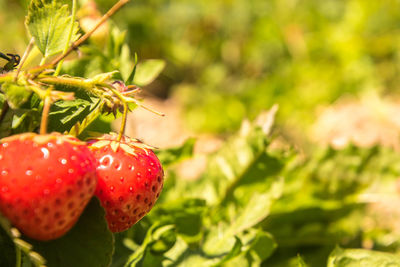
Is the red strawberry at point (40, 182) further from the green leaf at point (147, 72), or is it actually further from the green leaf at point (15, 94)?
the green leaf at point (147, 72)

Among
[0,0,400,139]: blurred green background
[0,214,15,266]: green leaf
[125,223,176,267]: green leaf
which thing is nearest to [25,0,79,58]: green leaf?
[0,214,15,266]: green leaf

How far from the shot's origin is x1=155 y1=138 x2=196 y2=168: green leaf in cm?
97

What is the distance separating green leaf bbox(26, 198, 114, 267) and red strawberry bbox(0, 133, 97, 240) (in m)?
0.04

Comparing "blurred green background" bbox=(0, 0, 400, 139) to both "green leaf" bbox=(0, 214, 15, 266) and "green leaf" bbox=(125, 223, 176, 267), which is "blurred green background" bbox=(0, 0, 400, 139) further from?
"green leaf" bbox=(0, 214, 15, 266)

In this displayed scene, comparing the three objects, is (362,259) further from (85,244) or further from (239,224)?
(85,244)

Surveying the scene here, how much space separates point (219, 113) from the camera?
7.47 feet

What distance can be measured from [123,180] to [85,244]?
76mm

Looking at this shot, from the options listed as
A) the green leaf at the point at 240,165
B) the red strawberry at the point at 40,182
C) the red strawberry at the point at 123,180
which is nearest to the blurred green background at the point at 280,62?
the green leaf at the point at 240,165

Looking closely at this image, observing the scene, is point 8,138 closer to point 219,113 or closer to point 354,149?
point 354,149

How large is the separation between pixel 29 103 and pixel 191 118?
1.84 metres

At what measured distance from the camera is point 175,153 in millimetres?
973

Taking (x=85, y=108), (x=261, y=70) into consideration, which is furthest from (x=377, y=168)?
(x=261, y=70)

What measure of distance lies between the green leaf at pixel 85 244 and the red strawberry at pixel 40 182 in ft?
0.14

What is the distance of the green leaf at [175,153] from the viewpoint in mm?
966
